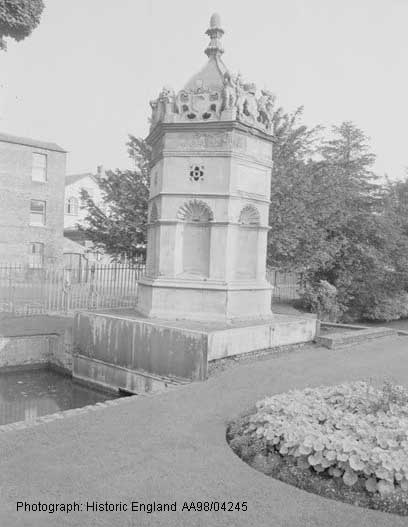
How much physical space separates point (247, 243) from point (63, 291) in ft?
29.1

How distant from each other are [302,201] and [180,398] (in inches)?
485

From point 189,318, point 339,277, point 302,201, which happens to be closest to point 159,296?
point 189,318

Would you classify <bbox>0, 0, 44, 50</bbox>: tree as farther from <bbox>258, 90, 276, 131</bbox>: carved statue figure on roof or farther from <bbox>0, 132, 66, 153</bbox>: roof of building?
<bbox>0, 132, 66, 153</bbox>: roof of building

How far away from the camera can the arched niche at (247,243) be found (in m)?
10.8

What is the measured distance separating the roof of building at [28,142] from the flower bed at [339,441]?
3172 centimetres

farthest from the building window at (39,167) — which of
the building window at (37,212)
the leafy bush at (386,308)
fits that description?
the leafy bush at (386,308)

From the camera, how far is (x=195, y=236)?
34.6 ft

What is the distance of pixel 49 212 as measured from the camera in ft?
115

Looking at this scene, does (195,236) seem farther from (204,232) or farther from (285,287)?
(285,287)

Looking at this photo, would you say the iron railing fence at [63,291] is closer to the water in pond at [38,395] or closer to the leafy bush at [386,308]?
the water in pond at [38,395]

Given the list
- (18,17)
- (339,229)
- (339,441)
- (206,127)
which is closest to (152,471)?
(339,441)

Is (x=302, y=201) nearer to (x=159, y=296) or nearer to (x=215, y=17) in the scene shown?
(x=215, y=17)

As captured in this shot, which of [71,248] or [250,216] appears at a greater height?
[250,216]

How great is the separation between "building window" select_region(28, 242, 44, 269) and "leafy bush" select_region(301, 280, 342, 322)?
66.1 feet
